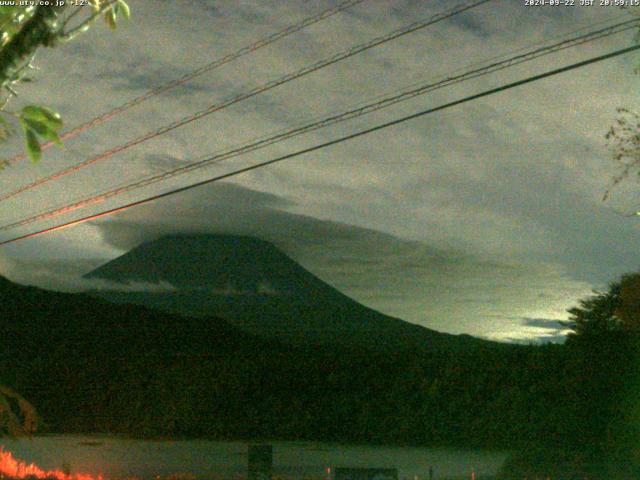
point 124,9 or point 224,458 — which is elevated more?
point 124,9

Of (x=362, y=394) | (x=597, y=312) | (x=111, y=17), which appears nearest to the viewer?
(x=111, y=17)

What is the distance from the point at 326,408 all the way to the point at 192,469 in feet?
25.3

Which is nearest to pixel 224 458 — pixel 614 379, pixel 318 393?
pixel 318 393

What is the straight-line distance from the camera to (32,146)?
351 centimetres

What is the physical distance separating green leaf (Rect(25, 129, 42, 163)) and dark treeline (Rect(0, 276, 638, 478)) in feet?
50.0

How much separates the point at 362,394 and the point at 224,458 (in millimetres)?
5420

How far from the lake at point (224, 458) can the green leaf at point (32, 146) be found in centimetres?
1352

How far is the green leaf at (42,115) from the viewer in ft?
11.4

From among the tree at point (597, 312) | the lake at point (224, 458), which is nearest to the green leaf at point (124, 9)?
the lake at point (224, 458)

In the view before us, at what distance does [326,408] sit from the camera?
1001 inches

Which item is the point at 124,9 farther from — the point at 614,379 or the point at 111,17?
the point at 614,379

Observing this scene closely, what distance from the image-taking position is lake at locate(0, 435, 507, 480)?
1761 cm

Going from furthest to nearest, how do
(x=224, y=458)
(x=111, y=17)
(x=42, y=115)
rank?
1. (x=224, y=458)
2. (x=111, y=17)
3. (x=42, y=115)

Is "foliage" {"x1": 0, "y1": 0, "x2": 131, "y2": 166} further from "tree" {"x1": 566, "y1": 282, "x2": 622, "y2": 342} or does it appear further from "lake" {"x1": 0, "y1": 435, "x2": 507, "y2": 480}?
"tree" {"x1": 566, "y1": 282, "x2": 622, "y2": 342}
